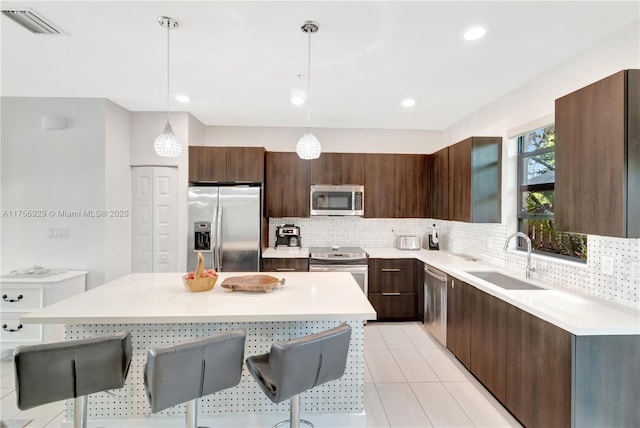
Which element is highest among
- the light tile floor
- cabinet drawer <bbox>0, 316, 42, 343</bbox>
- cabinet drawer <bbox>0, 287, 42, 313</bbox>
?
cabinet drawer <bbox>0, 287, 42, 313</bbox>

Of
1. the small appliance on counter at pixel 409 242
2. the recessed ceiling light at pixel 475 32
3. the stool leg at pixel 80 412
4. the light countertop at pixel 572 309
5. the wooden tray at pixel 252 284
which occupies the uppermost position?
the recessed ceiling light at pixel 475 32

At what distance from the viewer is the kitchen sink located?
8.82 feet

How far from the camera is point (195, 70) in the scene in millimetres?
2855

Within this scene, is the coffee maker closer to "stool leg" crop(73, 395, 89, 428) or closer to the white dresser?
the white dresser

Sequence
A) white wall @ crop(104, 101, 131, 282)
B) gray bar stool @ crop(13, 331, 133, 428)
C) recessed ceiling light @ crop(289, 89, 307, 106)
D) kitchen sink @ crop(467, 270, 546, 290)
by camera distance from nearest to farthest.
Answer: gray bar stool @ crop(13, 331, 133, 428) < kitchen sink @ crop(467, 270, 546, 290) < recessed ceiling light @ crop(289, 89, 307, 106) < white wall @ crop(104, 101, 131, 282)

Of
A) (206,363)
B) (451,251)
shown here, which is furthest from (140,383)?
(451,251)

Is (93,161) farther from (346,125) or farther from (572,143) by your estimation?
(572,143)

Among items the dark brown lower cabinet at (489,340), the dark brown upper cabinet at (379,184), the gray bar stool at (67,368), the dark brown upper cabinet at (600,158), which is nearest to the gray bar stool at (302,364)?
the gray bar stool at (67,368)

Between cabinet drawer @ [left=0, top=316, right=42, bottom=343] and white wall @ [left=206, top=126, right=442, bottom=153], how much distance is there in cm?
298

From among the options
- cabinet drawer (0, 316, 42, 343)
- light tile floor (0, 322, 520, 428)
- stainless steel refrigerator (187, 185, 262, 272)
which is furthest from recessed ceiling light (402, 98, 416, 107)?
cabinet drawer (0, 316, 42, 343)

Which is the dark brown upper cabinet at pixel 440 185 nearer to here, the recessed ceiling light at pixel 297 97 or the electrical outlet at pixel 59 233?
the recessed ceiling light at pixel 297 97

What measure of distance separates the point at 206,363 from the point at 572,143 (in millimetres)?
2495

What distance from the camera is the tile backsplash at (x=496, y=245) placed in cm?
202

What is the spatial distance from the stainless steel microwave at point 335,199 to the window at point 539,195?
1.97 meters
